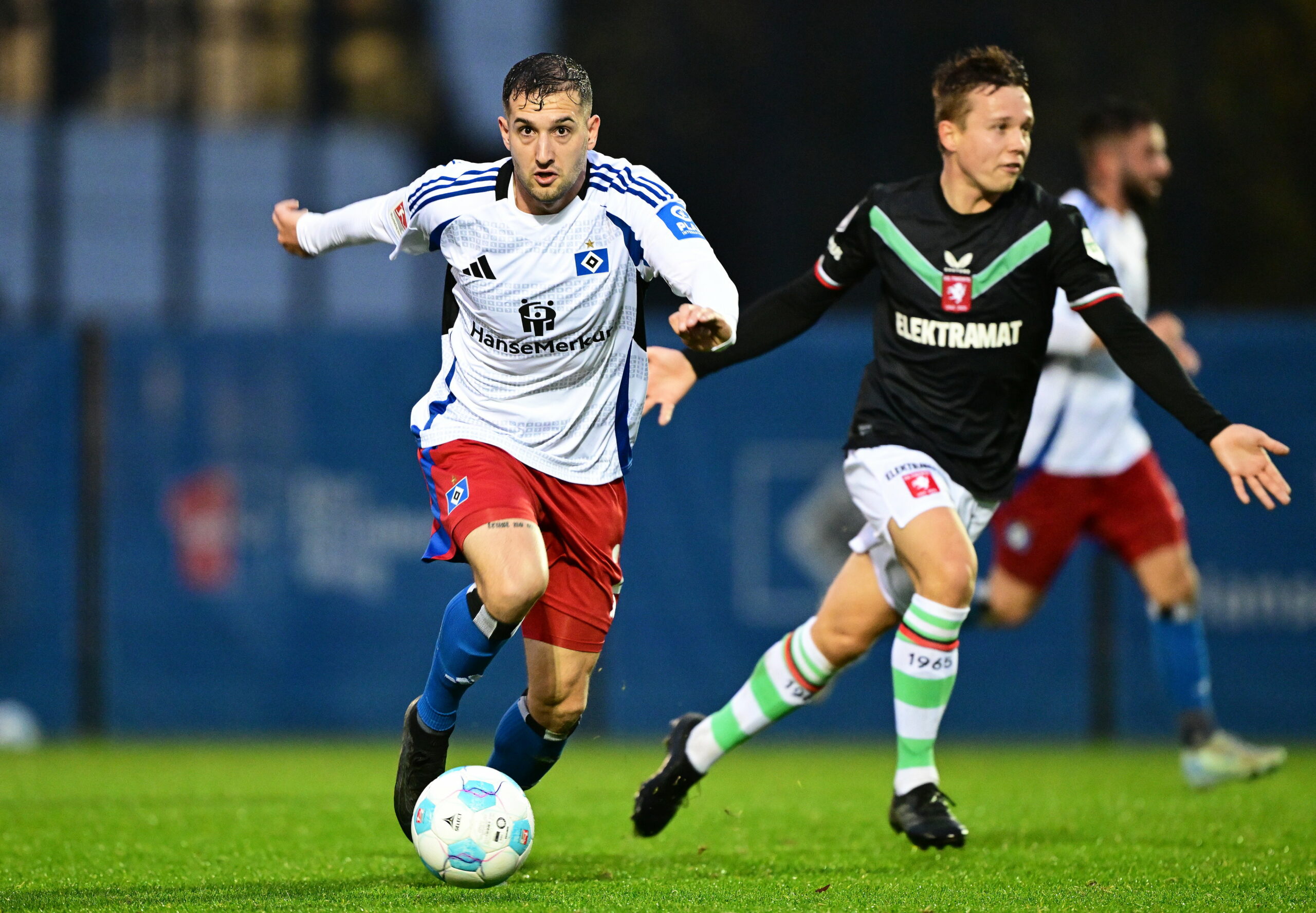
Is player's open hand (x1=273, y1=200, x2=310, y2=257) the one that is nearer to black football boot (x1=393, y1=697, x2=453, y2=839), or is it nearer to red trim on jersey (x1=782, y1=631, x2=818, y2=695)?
black football boot (x1=393, y1=697, x2=453, y2=839)

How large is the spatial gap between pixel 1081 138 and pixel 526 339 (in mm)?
3797

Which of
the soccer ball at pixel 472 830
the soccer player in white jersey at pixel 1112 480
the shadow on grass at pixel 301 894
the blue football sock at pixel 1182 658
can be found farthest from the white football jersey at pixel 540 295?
the blue football sock at pixel 1182 658

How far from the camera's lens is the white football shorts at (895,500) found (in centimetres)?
538

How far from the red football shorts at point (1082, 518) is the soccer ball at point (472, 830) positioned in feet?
11.3

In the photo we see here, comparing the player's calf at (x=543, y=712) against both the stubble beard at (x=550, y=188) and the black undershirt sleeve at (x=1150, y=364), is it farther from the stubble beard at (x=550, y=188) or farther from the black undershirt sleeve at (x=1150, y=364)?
the black undershirt sleeve at (x=1150, y=364)

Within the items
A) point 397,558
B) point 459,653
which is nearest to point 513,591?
point 459,653

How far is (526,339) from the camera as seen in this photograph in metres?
5.00

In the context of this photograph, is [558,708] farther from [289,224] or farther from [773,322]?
[289,224]

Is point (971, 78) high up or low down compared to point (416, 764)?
up

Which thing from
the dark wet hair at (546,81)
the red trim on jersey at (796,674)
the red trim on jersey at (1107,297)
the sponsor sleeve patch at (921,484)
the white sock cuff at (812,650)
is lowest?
the red trim on jersey at (796,674)

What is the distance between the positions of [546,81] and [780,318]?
1.39 m

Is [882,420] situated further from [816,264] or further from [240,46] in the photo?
[240,46]

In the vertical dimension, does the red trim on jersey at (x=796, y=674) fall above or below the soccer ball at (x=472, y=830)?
above

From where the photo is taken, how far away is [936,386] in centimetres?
555
